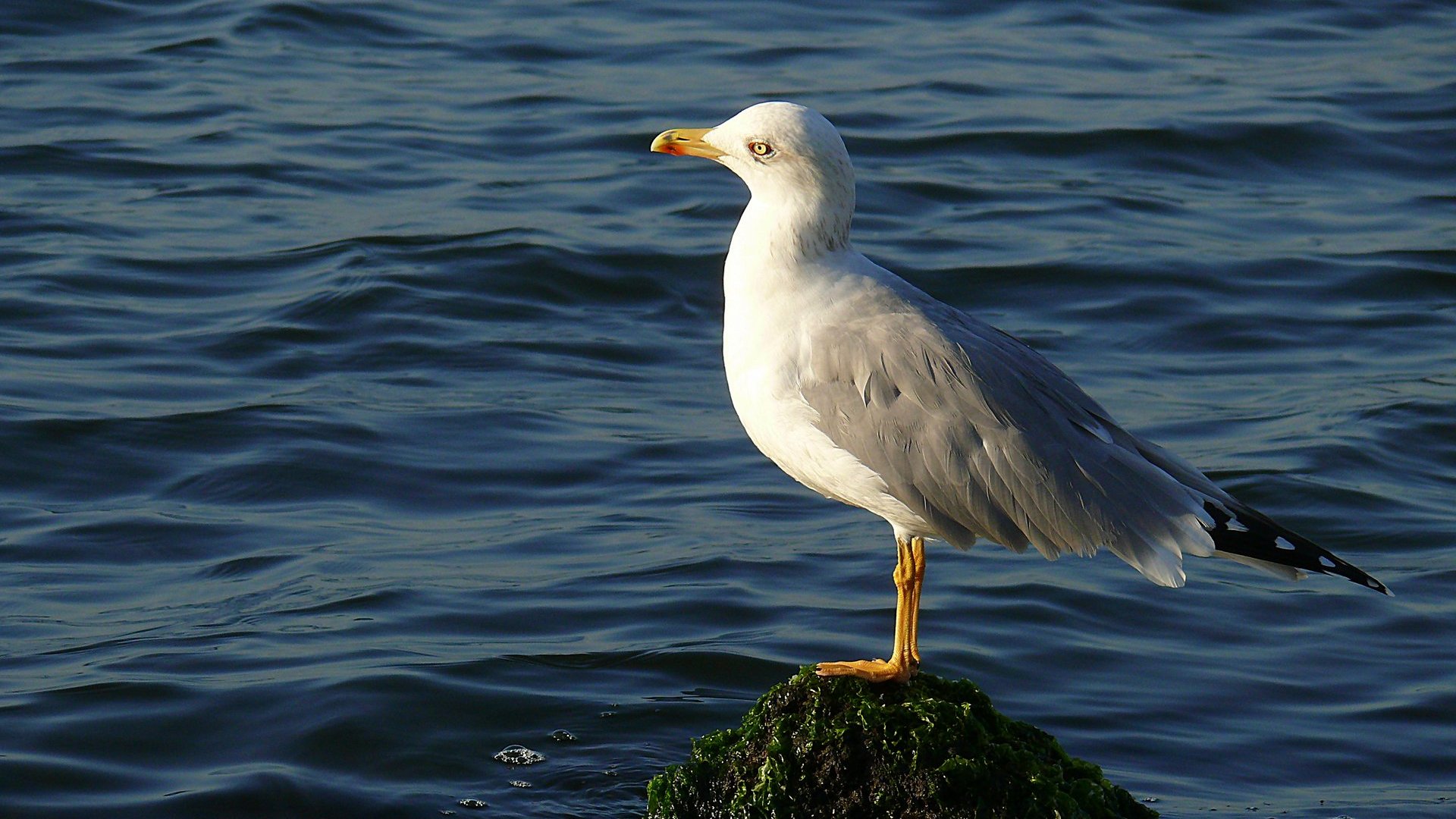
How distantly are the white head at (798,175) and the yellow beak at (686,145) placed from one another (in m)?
0.15

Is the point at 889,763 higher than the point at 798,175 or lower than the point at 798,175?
lower

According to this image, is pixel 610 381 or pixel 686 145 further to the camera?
pixel 610 381

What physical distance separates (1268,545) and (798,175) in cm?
161

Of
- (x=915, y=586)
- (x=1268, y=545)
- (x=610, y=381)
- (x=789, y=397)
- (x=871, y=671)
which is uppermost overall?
(x=789, y=397)

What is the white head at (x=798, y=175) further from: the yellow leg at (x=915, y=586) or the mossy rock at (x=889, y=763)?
the mossy rock at (x=889, y=763)

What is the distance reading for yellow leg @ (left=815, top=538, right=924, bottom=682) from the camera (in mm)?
4910

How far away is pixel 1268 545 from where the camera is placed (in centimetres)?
503

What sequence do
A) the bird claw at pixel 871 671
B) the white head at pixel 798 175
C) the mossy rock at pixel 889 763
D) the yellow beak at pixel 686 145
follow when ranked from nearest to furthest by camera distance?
1. the mossy rock at pixel 889 763
2. the bird claw at pixel 871 671
3. the white head at pixel 798 175
4. the yellow beak at pixel 686 145

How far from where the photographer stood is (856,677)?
4.92 m

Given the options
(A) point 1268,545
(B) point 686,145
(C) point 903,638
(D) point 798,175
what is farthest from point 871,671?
(B) point 686,145

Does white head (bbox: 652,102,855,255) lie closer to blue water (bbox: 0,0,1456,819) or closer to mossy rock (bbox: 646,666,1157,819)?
mossy rock (bbox: 646,666,1157,819)

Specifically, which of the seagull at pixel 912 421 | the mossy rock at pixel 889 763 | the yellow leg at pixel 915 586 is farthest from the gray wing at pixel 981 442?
the mossy rock at pixel 889 763

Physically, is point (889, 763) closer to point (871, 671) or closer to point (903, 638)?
point (871, 671)

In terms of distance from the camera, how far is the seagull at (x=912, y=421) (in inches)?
198
